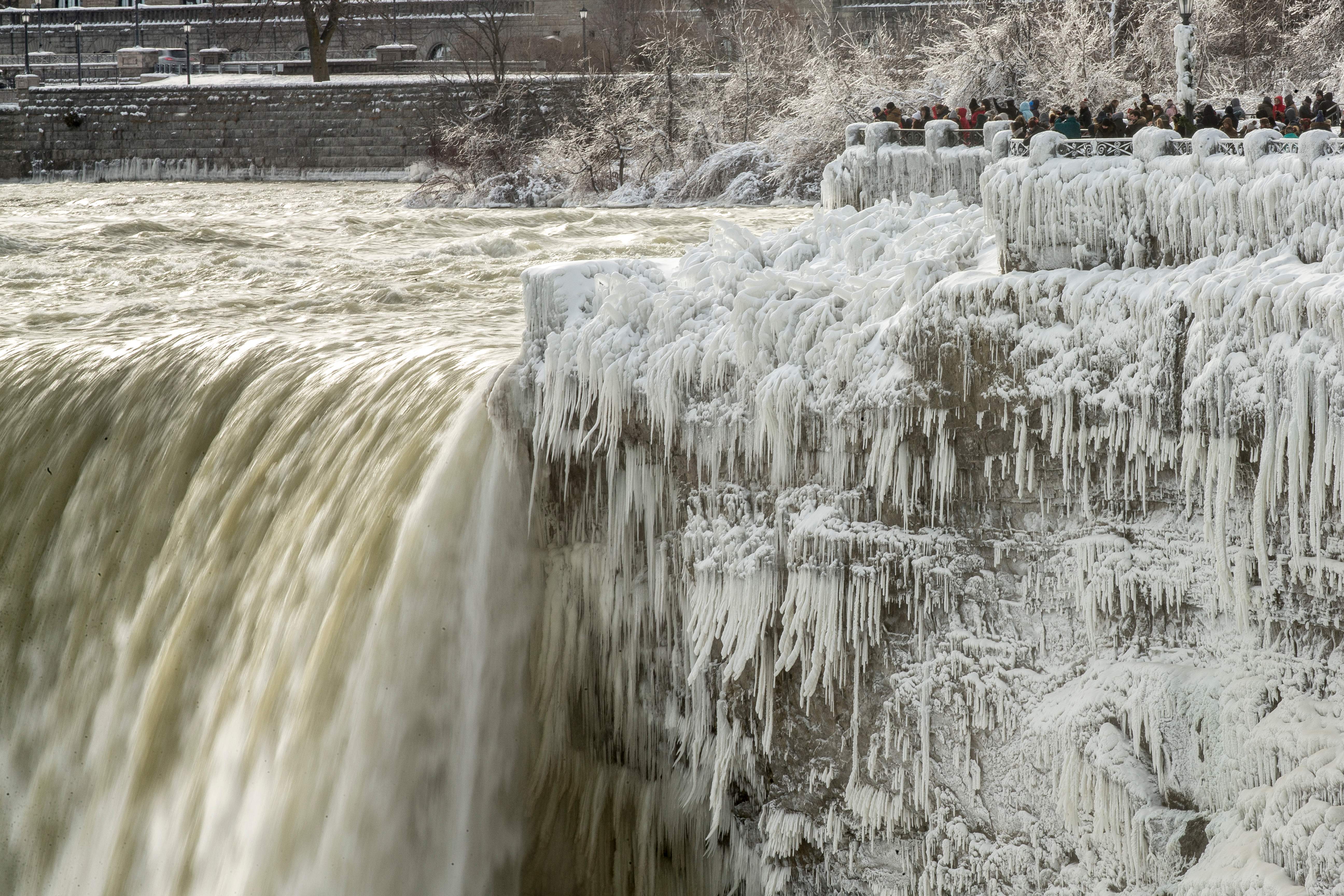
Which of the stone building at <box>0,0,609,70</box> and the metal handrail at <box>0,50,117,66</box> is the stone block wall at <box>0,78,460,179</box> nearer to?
the metal handrail at <box>0,50,117,66</box>

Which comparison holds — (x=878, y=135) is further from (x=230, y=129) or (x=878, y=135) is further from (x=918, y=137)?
(x=230, y=129)

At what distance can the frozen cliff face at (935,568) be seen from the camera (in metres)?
6.74

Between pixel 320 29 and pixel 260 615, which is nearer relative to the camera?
pixel 260 615

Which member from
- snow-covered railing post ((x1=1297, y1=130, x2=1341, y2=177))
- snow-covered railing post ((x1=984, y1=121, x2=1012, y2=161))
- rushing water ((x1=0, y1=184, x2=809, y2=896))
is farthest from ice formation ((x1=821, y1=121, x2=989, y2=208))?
snow-covered railing post ((x1=1297, y1=130, x2=1341, y2=177))

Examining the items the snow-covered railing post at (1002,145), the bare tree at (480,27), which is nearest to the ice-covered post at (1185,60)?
the snow-covered railing post at (1002,145)

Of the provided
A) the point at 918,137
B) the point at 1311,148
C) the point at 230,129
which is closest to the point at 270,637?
the point at 1311,148

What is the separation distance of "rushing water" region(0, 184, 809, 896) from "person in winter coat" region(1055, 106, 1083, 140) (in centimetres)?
537

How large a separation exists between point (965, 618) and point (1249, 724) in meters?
1.64

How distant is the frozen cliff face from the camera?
674 centimetres

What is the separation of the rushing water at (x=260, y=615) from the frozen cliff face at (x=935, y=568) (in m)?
0.53

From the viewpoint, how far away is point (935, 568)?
7.86 m

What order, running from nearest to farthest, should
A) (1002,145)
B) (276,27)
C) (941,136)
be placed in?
(1002,145)
(941,136)
(276,27)

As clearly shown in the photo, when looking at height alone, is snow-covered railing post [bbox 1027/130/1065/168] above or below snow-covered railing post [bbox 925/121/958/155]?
below

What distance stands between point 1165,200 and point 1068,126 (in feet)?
14.6
